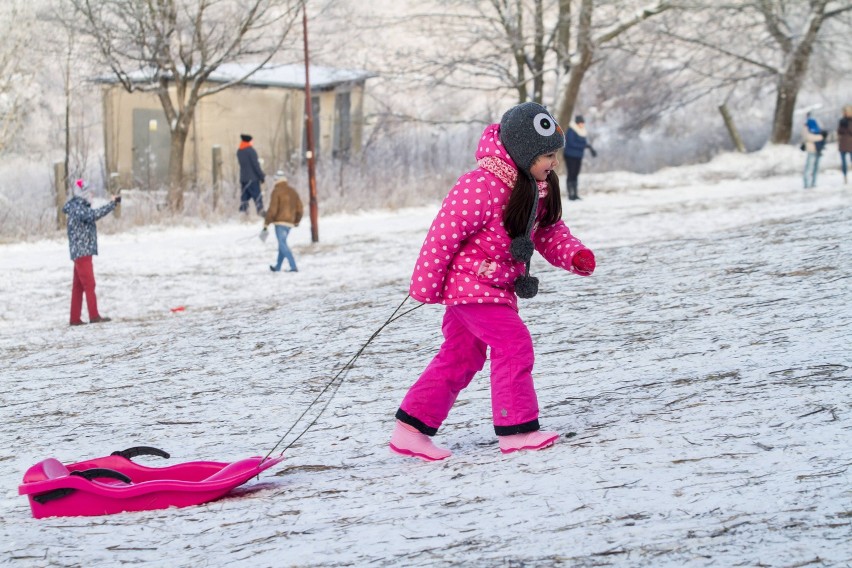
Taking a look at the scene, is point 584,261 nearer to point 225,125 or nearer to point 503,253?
point 503,253

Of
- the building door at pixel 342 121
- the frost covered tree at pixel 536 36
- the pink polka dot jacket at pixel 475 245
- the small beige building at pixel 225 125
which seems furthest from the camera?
the building door at pixel 342 121

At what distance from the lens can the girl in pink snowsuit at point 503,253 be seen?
→ 4281mm

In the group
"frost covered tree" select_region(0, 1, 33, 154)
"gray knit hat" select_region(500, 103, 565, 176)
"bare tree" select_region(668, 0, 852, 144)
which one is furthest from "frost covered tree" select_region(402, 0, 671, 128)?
"gray knit hat" select_region(500, 103, 565, 176)

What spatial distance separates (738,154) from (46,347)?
22297 mm

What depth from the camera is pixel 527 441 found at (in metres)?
4.37

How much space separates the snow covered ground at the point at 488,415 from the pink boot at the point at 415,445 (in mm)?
72

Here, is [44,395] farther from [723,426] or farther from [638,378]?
[723,426]

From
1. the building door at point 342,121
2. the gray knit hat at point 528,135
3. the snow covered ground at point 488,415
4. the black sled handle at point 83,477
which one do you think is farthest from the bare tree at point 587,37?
the black sled handle at point 83,477

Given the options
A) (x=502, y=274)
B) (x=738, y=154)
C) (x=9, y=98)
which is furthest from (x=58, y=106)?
(x=502, y=274)

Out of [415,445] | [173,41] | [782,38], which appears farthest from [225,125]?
[415,445]

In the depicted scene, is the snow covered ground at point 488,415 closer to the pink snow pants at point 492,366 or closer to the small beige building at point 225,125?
the pink snow pants at point 492,366

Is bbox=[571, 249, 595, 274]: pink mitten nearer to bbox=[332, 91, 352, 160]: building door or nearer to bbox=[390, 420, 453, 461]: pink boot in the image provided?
bbox=[390, 420, 453, 461]: pink boot

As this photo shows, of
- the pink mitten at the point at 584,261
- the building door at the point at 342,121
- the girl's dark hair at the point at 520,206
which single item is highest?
the building door at the point at 342,121

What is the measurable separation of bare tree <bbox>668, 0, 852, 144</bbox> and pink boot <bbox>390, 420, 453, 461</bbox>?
2405cm
